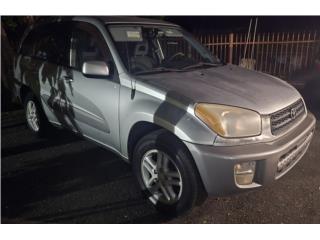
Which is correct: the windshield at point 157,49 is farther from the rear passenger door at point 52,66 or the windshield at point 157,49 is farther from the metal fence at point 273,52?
the metal fence at point 273,52

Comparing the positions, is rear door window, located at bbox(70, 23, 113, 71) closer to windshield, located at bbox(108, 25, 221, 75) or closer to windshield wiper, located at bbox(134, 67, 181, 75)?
windshield, located at bbox(108, 25, 221, 75)

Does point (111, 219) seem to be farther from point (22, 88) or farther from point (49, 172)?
point (22, 88)

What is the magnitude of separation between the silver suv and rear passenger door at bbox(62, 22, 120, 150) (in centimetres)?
1

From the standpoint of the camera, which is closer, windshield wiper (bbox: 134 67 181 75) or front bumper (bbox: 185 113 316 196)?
front bumper (bbox: 185 113 316 196)

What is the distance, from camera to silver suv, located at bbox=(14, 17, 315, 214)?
243 centimetres

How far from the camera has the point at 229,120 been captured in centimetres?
245

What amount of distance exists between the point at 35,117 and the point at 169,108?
9.76 feet

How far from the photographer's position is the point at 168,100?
2.61m

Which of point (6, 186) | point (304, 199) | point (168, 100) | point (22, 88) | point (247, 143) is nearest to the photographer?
point (247, 143)

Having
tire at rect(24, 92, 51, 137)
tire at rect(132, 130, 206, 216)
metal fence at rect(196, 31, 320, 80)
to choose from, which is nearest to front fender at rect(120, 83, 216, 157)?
tire at rect(132, 130, 206, 216)

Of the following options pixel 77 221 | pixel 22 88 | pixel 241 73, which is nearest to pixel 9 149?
pixel 22 88

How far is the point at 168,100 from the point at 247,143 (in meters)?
0.76

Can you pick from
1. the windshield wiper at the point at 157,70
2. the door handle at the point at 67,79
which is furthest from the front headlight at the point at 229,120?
the door handle at the point at 67,79

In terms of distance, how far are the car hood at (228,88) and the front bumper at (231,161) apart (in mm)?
347
